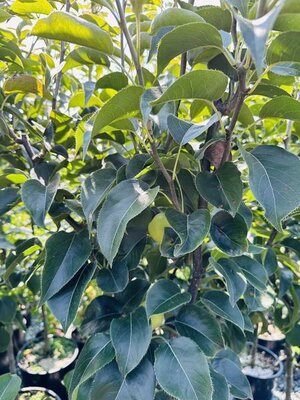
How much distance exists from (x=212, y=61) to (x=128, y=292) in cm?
54

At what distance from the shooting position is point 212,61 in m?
0.83

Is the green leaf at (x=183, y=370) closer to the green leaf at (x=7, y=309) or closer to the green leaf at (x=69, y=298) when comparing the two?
the green leaf at (x=69, y=298)

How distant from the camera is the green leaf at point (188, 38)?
0.58 metres

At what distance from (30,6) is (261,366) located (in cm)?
176

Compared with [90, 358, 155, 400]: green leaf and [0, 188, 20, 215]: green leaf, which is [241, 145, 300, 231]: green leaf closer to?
[90, 358, 155, 400]: green leaf

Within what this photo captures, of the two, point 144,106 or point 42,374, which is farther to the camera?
point 42,374

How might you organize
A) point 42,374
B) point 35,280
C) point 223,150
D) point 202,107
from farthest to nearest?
1. point 42,374
2. point 35,280
3. point 202,107
4. point 223,150

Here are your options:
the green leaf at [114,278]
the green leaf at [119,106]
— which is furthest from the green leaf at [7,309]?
the green leaf at [119,106]

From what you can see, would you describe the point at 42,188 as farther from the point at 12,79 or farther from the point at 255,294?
→ the point at 255,294

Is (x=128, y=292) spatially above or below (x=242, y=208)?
below

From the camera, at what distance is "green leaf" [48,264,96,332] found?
793 millimetres

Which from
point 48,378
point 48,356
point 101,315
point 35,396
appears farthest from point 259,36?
point 48,356

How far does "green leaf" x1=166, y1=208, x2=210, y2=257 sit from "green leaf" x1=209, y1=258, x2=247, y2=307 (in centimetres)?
11

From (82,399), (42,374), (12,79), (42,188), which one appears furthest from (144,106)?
(42,374)
